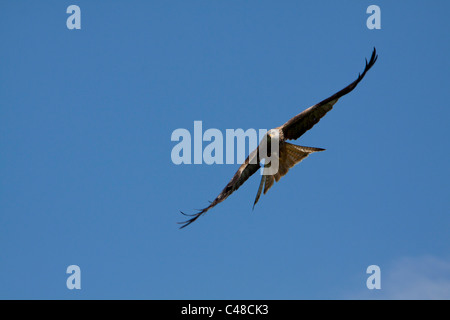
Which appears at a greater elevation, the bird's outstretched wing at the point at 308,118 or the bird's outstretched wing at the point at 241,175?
the bird's outstretched wing at the point at 308,118

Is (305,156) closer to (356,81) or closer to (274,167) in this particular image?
(274,167)

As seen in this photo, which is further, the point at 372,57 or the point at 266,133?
the point at 266,133

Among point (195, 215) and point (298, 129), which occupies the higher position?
point (298, 129)

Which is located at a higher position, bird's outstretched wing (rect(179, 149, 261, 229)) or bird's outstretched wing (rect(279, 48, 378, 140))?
bird's outstretched wing (rect(279, 48, 378, 140))

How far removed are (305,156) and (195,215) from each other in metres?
2.67

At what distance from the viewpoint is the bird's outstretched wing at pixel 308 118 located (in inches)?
588

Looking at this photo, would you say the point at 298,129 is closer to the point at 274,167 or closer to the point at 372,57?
the point at 274,167

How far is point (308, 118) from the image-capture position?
15.4 metres

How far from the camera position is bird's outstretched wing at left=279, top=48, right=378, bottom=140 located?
49.0ft
